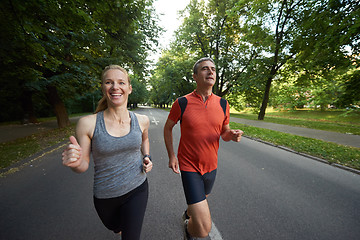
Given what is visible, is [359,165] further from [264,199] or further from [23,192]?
[23,192]

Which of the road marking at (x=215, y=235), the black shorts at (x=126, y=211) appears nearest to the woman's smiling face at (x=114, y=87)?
the black shorts at (x=126, y=211)

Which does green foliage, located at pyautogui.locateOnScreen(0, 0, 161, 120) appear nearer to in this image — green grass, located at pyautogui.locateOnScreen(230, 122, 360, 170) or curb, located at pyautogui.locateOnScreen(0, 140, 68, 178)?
curb, located at pyautogui.locateOnScreen(0, 140, 68, 178)

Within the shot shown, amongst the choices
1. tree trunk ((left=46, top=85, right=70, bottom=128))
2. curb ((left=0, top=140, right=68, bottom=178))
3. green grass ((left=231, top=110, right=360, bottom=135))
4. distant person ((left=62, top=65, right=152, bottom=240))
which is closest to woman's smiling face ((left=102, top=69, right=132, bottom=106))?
distant person ((left=62, top=65, right=152, bottom=240))

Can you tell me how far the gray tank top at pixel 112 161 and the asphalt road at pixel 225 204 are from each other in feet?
4.01

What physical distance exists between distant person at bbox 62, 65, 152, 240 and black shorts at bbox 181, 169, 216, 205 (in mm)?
517

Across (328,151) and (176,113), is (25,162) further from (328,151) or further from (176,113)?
(328,151)

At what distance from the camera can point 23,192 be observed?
2.98 m

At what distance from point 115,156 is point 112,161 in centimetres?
6

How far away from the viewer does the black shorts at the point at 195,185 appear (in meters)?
1.60

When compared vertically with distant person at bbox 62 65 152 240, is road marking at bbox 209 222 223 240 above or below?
below

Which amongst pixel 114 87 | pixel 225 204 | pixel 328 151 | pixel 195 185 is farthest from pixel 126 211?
pixel 328 151

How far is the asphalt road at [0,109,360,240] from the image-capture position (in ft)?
6.87

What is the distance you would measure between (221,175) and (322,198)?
6.96 feet

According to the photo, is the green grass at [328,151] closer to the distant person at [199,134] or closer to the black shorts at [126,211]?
the distant person at [199,134]
